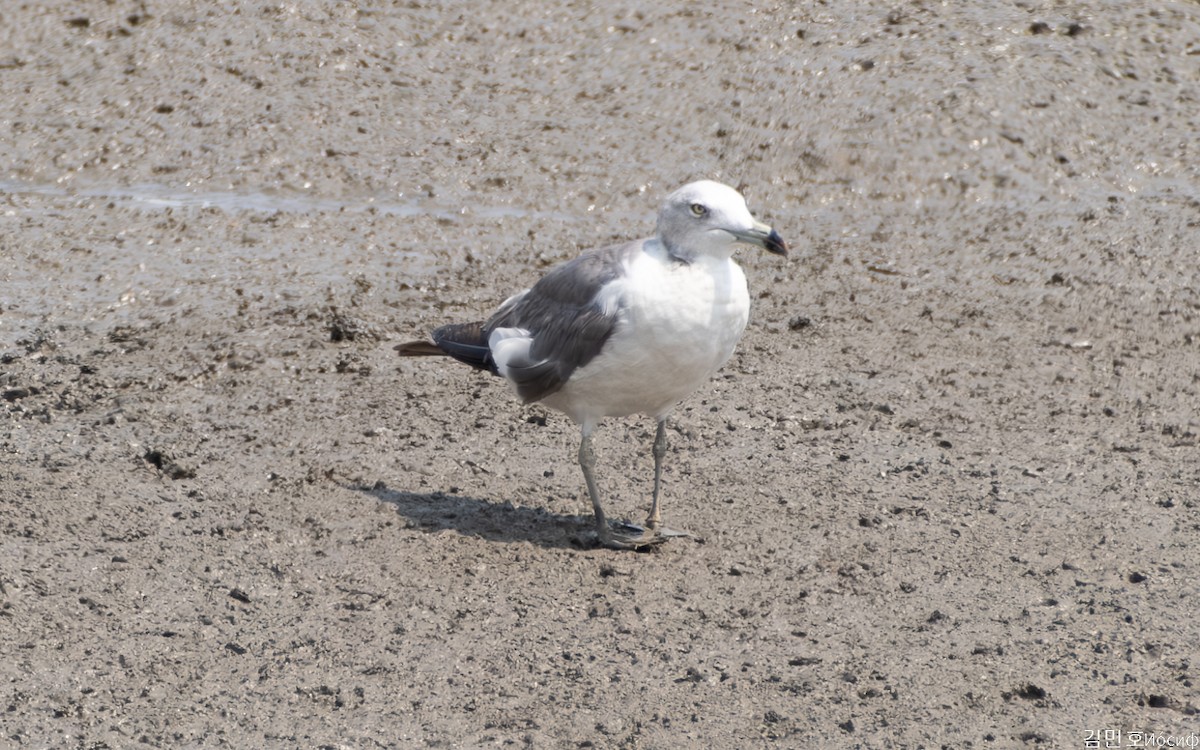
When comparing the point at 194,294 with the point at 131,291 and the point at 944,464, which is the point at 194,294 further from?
the point at 944,464

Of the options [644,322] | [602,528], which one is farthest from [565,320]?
[602,528]

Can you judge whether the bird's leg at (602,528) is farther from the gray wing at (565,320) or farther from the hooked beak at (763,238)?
the hooked beak at (763,238)

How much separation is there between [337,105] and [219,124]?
0.79 meters

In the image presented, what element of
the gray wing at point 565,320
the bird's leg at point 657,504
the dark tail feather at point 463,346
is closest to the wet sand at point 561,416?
the bird's leg at point 657,504

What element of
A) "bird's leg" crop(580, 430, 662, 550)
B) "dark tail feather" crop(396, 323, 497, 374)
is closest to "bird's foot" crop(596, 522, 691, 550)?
"bird's leg" crop(580, 430, 662, 550)

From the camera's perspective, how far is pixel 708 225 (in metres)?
5.35

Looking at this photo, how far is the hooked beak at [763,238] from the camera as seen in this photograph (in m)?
5.27

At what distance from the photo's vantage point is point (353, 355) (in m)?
7.63

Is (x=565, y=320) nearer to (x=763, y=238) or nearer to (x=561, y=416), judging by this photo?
(x=763, y=238)

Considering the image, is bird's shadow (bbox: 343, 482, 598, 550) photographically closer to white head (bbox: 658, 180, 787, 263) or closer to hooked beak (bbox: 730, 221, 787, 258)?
white head (bbox: 658, 180, 787, 263)

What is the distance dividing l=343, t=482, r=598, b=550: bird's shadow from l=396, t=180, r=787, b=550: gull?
0.15m

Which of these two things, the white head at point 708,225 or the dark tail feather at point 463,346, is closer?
the white head at point 708,225

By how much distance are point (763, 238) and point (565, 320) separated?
0.85 meters

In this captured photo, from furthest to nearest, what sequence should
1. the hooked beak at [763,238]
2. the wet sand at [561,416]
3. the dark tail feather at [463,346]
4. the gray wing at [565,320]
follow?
the dark tail feather at [463,346] < the gray wing at [565,320] < the hooked beak at [763,238] < the wet sand at [561,416]
